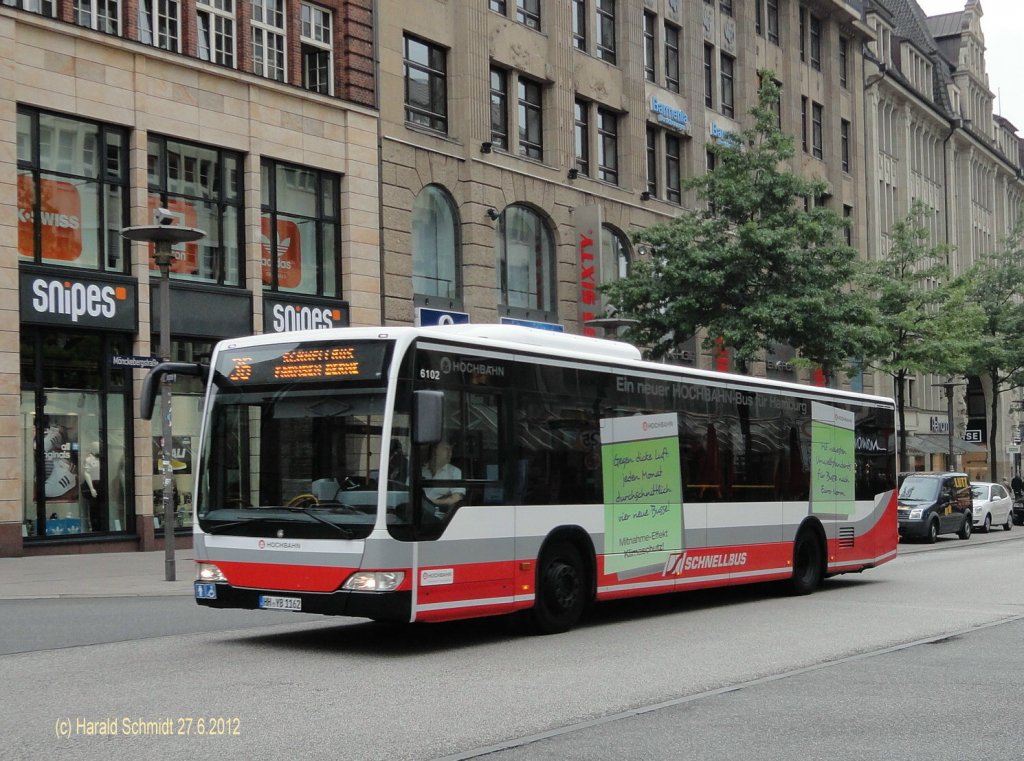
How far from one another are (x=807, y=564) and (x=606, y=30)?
24.8 metres

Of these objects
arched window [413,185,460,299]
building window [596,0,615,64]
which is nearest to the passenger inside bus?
arched window [413,185,460,299]

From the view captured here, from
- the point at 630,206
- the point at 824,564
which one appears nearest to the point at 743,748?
the point at 824,564

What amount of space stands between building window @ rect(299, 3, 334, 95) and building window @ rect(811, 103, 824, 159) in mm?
26649

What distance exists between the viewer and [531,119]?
36281mm

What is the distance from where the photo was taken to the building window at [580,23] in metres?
38.0

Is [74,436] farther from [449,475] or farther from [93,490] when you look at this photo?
[449,475]

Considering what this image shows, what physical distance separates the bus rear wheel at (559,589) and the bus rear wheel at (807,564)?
5049 mm

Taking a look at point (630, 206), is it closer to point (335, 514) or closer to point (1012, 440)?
point (335, 514)

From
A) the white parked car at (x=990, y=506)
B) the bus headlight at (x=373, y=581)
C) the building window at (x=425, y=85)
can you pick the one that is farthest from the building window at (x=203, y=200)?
the white parked car at (x=990, y=506)

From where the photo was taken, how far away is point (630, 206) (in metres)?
39.5

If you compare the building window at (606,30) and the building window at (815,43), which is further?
the building window at (815,43)

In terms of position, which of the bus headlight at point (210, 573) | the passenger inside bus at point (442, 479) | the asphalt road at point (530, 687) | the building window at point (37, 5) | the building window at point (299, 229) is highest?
the building window at point (37, 5)

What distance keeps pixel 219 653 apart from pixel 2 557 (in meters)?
12.7

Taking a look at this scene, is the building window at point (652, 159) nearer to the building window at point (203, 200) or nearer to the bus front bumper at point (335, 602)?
the building window at point (203, 200)
